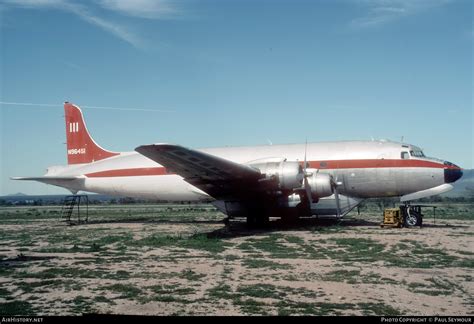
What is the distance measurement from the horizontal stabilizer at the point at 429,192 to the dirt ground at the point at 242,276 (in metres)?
3.01

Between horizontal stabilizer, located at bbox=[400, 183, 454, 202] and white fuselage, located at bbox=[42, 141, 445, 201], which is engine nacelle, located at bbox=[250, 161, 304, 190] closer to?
white fuselage, located at bbox=[42, 141, 445, 201]

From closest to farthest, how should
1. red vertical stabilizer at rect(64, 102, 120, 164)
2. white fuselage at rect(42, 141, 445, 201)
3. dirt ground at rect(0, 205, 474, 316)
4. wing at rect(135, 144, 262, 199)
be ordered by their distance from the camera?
dirt ground at rect(0, 205, 474, 316), wing at rect(135, 144, 262, 199), white fuselage at rect(42, 141, 445, 201), red vertical stabilizer at rect(64, 102, 120, 164)

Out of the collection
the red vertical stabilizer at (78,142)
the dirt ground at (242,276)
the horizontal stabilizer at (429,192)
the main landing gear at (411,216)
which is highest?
the red vertical stabilizer at (78,142)

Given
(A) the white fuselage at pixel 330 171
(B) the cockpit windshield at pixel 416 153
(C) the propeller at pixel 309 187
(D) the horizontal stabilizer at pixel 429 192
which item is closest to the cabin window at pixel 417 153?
(B) the cockpit windshield at pixel 416 153

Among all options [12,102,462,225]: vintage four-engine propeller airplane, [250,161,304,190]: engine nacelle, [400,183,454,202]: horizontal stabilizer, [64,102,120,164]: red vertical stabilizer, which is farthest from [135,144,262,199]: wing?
[64,102,120,164]: red vertical stabilizer

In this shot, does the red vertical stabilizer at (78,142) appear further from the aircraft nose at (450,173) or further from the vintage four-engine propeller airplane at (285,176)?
the aircraft nose at (450,173)

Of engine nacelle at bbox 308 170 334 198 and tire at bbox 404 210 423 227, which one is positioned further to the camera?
tire at bbox 404 210 423 227

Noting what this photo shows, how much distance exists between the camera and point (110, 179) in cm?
2131

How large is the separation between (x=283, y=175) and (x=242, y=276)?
7438 millimetres

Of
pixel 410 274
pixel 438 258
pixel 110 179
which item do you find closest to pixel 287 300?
pixel 410 274

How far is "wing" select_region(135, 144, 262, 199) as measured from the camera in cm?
1353

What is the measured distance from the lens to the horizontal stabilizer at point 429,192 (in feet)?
56.0

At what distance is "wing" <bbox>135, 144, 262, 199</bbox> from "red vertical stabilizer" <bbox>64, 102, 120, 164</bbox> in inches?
357

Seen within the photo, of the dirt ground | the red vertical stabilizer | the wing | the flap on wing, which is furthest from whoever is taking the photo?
the red vertical stabilizer
